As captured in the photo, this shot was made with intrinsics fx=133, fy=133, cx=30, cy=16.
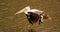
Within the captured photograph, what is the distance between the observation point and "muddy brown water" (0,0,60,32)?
1171 mm

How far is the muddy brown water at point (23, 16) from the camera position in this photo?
1.17 metres

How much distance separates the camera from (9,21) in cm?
122

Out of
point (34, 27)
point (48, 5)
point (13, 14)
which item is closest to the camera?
point (34, 27)

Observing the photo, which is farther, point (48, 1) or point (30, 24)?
point (48, 1)

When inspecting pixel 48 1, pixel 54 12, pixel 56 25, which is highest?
pixel 48 1

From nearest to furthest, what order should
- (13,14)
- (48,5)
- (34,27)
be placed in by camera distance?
(34,27) < (13,14) < (48,5)

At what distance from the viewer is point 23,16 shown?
1.26m

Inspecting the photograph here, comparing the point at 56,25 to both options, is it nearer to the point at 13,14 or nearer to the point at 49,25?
the point at 49,25

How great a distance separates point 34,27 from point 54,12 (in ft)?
0.99

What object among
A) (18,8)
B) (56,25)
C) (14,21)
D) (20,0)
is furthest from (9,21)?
(56,25)

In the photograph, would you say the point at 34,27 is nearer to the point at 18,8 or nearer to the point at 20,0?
the point at 18,8

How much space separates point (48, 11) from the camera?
52.2 inches

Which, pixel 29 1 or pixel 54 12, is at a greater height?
pixel 29 1

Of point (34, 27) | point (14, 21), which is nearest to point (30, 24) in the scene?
point (34, 27)
